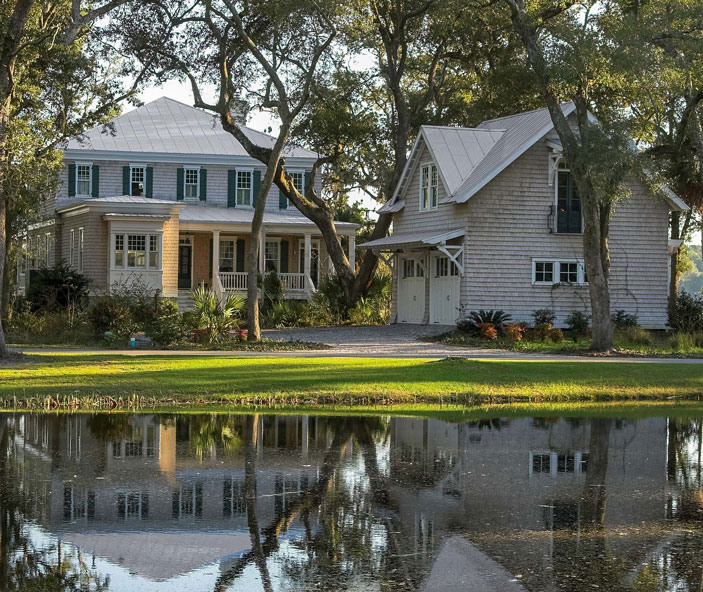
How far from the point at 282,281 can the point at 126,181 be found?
850cm

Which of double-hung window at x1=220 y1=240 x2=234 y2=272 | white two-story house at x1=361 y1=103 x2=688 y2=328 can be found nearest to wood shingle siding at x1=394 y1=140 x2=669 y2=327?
white two-story house at x1=361 y1=103 x2=688 y2=328

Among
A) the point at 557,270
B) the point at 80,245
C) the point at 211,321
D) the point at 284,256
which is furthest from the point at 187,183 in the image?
the point at 211,321

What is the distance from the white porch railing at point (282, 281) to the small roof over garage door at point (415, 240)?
19.2ft

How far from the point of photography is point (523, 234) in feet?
121

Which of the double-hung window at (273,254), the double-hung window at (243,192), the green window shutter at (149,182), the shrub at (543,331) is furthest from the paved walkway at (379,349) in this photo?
the green window shutter at (149,182)

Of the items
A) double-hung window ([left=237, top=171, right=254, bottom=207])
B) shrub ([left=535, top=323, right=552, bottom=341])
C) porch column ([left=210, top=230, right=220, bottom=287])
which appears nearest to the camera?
shrub ([left=535, top=323, right=552, bottom=341])

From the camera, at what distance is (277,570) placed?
709cm

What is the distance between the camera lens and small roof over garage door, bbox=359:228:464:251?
119 feet

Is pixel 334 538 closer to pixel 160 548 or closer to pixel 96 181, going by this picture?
pixel 160 548

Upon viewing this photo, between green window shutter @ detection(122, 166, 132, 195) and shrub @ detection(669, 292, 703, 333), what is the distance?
2373cm

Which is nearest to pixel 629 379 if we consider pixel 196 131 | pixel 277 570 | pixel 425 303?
pixel 277 570

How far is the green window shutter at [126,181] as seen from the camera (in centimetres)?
4772

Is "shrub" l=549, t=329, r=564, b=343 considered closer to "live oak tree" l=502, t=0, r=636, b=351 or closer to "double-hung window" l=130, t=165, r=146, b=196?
"live oak tree" l=502, t=0, r=636, b=351

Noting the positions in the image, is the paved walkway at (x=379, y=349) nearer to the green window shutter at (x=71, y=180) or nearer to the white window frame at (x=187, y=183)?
the white window frame at (x=187, y=183)
